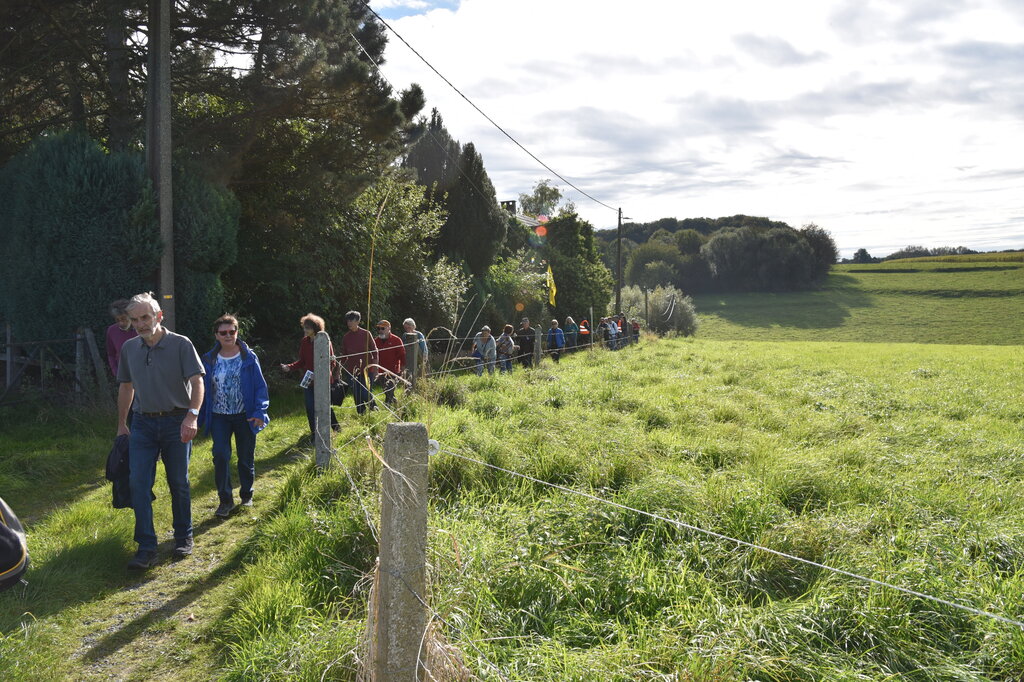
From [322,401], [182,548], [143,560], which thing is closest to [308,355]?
[322,401]

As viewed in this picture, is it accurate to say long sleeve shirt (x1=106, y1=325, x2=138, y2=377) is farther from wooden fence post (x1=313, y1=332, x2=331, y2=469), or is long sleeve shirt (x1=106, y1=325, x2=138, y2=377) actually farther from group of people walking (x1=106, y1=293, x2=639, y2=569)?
wooden fence post (x1=313, y1=332, x2=331, y2=469)

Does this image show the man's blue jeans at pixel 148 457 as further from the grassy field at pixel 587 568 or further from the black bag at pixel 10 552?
the black bag at pixel 10 552

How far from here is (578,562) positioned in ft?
12.9

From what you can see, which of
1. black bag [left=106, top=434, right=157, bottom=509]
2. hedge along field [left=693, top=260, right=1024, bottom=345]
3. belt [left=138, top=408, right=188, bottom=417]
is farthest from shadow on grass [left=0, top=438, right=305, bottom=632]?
hedge along field [left=693, top=260, right=1024, bottom=345]

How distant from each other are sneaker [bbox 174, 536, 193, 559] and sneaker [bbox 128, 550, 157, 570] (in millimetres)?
152

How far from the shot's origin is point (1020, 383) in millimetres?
15016

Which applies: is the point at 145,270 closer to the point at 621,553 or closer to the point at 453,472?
the point at 453,472

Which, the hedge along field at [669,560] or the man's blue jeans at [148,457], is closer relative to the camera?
the hedge along field at [669,560]

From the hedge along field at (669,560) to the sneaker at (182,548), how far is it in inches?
21.2

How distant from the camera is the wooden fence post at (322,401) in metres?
5.88

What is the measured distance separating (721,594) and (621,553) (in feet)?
2.03

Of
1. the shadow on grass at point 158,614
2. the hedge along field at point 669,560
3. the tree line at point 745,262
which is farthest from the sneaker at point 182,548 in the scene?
the tree line at point 745,262

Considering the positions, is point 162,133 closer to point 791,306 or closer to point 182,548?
point 182,548

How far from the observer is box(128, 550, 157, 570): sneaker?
4.50 metres
